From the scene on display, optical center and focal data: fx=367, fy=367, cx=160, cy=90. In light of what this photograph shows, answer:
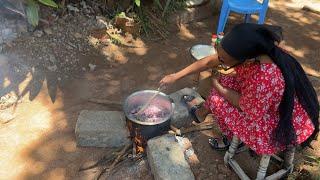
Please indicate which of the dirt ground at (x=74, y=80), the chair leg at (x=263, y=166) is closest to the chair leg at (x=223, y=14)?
the dirt ground at (x=74, y=80)

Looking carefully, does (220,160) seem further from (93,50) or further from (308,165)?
(93,50)

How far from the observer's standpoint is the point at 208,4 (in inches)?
224

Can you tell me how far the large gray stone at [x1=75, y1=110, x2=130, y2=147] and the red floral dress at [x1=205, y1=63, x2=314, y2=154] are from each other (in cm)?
87

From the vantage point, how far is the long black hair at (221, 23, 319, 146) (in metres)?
2.23

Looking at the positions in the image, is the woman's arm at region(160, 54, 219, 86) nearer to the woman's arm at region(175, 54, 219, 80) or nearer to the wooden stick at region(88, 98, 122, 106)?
the woman's arm at region(175, 54, 219, 80)

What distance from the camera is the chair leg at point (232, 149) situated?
9.54ft

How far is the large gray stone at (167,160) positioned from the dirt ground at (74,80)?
0.23 m

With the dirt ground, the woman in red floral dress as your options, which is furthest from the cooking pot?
the woman in red floral dress

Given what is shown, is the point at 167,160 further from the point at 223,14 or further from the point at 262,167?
the point at 223,14

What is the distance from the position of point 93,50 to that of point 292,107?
2.85 metres

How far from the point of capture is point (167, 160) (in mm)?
2928

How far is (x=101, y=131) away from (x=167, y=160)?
671mm

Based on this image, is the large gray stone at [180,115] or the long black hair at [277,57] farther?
the large gray stone at [180,115]

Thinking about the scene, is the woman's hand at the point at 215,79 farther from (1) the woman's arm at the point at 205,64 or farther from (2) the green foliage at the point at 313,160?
(2) the green foliage at the point at 313,160
